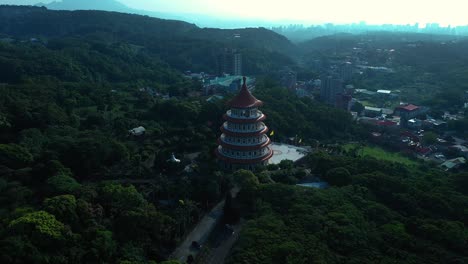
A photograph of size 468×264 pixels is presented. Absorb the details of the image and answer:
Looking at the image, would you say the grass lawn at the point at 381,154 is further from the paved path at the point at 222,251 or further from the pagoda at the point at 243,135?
→ the paved path at the point at 222,251

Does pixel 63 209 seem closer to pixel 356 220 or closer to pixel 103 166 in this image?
pixel 103 166

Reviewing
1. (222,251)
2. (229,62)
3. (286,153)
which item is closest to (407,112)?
(286,153)

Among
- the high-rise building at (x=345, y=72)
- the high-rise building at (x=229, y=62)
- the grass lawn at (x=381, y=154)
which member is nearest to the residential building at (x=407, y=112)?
the grass lawn at (x=381, y=154)

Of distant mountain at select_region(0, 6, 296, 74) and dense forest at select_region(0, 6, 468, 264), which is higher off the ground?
distant mountain at select_region(0, 6, 296, 74)

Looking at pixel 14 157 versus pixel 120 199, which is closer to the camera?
pixel 120 199

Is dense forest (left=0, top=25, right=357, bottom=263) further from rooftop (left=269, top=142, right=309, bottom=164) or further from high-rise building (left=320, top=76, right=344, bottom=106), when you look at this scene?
high-rise building (left=320, top=76, right=344, bottom=106)

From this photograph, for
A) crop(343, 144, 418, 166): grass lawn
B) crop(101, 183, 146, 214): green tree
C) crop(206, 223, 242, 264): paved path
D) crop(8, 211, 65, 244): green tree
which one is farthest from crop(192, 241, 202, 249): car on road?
crop(343, 144, 418, 166): grass lawn

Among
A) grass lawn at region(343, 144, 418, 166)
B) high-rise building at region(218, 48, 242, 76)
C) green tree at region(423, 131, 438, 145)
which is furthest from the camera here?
high-rise building at region(218, 48, 242, 76)

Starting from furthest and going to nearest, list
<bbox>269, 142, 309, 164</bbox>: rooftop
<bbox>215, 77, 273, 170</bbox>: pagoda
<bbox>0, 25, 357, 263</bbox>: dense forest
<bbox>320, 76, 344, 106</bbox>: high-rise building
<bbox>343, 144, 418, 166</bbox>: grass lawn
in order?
1. <bbox>320, 76, 344, 106</bbox>: high-rise building
2. <bbox>343, 144, 418, 166</bbox>: grass lawn
3. <bbox>269, 142, 309, 164</bbox>: rooftop
4. <bbox>215, 77, 273, 170</bbox>: pagoda
5. <bbox>0, 25, 357, 263</bbox>: dense forest
